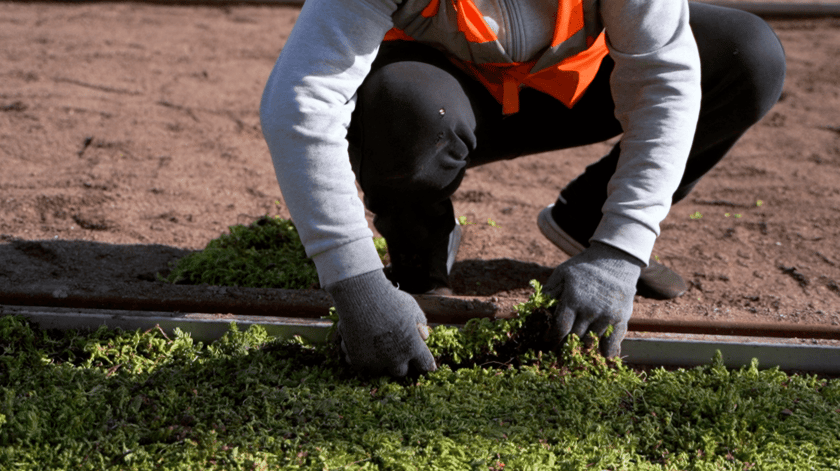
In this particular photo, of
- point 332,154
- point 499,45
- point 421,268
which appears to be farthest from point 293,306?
point 499,45

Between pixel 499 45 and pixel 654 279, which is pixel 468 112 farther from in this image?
pixel 654 279

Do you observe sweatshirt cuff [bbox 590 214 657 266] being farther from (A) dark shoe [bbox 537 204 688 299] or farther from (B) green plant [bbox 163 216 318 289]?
(B) green plant [bbox 163 216 318 289]

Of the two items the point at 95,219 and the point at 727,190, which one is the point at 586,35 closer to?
the point at 727,190

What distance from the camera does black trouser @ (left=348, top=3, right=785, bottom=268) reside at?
1420 millimetres

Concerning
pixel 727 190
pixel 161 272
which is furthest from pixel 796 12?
pixel 161 272

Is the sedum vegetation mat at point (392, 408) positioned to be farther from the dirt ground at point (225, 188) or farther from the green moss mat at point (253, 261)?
the green moss mat at point (253, 261)

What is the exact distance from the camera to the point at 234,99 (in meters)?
3.38

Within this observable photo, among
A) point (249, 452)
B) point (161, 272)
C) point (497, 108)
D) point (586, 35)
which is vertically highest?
point (586, 35)

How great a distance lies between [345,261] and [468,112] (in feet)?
1.66

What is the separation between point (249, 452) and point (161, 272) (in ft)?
3.10

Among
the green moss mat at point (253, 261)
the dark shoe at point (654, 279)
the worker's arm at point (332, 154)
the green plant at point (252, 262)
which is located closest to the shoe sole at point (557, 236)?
the dark shoe at point (654, 279)

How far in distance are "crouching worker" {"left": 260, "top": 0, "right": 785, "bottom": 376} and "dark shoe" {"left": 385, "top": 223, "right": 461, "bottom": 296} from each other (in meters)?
0.01

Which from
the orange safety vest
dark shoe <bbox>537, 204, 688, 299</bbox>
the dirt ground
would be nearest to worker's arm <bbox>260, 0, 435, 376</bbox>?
the orange safety vest

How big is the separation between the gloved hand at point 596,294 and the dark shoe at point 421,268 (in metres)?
0.46
